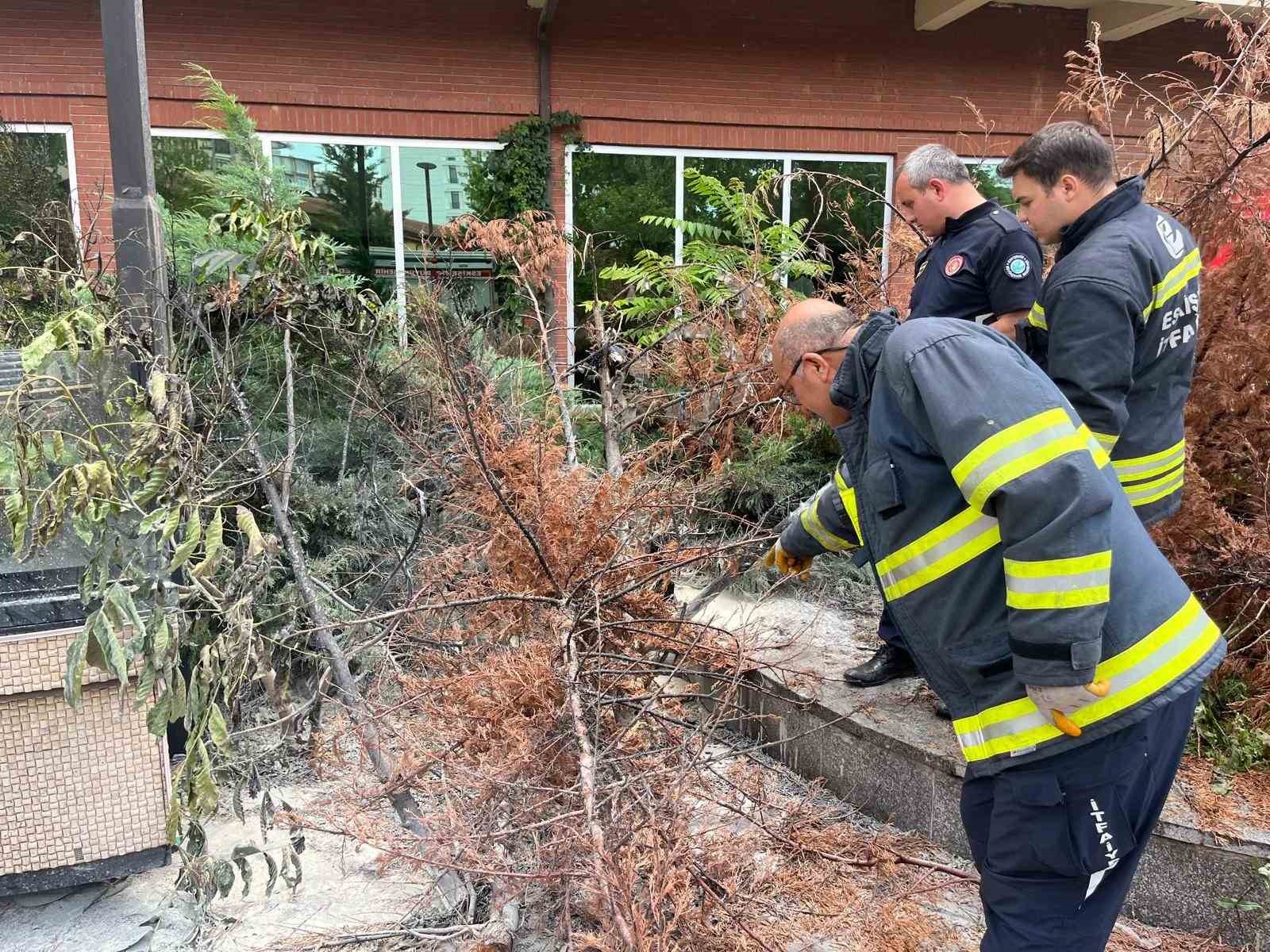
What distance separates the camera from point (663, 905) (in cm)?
183

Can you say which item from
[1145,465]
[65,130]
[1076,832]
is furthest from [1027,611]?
[65,130]

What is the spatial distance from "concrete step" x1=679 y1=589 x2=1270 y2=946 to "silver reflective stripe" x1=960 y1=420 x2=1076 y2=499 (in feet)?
3.57

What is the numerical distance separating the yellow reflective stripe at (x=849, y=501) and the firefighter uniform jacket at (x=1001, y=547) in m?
0.04

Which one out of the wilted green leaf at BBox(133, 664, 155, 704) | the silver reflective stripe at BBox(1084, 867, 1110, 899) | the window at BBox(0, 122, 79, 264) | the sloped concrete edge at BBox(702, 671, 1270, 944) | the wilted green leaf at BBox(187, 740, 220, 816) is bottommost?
the sloped concrete edge at BBox(702, 671, 1270, 944)

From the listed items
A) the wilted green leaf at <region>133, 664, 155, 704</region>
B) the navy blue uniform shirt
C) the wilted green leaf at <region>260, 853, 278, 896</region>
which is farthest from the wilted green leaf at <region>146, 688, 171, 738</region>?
the navy blue uniform shirt

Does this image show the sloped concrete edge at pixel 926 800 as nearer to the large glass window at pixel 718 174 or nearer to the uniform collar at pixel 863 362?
the uniform collar at pixel 863 362

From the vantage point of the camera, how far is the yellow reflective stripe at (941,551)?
1635 millimetres

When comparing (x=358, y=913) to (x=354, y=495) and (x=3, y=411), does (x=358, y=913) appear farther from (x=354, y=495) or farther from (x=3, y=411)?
(x=354, y=495)

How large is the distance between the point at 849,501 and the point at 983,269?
53.1 inches

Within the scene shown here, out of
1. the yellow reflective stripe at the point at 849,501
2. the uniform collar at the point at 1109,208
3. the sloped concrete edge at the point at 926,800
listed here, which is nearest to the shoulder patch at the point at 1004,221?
the uniform collar at the point at 1109,208

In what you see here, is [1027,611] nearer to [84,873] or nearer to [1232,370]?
[1232,370]

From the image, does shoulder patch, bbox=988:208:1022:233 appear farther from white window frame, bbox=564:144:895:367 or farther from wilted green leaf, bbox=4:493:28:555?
white window frame, bbox=564:144:895:367

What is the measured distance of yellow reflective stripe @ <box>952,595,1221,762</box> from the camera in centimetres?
161

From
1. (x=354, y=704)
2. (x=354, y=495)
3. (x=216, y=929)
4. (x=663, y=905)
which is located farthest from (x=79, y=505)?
(x=354, y=495)
